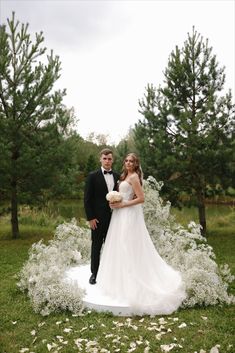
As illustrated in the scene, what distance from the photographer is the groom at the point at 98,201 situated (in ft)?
21.0

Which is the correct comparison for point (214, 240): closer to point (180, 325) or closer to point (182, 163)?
point (182, 163)

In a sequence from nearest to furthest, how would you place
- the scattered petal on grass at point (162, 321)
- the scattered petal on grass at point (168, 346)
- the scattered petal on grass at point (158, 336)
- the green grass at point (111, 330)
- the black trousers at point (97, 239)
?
the scattered petal on grass at point (168, 346)
the green grass at point (111, 330)
the scattered petal on grass at point (158, 336)
the scattered petal on grass at point (162, 321)
the black trousers at point (97, 239)

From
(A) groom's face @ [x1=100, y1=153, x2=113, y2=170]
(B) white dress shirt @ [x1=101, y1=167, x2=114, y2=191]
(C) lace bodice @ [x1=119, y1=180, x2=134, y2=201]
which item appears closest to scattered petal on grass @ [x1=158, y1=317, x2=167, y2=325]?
(C) lace bodice @ [x1=119, y1=180, x2=134, y2=201]

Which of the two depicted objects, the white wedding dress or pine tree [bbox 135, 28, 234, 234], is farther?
pine tree [bbox 135, 28, 234, 234]

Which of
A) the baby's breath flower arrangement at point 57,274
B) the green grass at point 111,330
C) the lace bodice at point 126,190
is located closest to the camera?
the green grass at point 111,330

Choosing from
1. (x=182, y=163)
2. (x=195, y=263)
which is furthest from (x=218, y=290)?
(x=182, y=163)

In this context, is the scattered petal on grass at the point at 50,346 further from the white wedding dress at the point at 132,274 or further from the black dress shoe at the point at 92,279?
the black dress shoe at the point at 92,279

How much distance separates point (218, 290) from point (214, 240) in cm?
638

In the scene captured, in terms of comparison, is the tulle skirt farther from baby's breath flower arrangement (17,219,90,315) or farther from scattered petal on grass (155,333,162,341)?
scattered petal on grass (155,333,162,341)

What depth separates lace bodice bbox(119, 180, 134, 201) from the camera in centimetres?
637

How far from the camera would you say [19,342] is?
5.00 meters

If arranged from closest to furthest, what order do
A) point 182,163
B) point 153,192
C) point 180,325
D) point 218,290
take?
point 180,325
point 218,290
point 153,192
point 182,163

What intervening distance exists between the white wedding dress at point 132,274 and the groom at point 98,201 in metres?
0.15

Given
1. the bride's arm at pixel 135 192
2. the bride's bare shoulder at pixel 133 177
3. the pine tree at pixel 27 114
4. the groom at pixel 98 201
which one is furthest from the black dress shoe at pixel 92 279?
the pine tree at pixel 27 114
